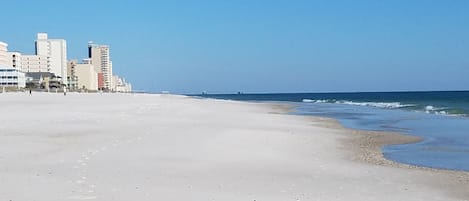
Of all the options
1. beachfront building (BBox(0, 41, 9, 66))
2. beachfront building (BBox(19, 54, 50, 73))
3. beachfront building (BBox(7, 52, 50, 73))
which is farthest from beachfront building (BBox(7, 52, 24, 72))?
beachfront building (BBox(19, 54, 50, 73))

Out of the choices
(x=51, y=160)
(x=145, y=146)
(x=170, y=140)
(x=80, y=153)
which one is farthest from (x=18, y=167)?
(x=170, y=140)

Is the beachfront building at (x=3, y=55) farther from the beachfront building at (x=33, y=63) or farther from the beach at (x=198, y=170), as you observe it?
the beach at (x=198, y=170)

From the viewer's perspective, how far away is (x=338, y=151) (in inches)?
545

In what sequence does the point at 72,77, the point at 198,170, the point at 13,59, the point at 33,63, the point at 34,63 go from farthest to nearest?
the point at 72,77 → the point at 33,63 → the point at 34,63 → the point at 13,59 → the point at 198,170

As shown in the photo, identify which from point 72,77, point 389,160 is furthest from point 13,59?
point 389,160

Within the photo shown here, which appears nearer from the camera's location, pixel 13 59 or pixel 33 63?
pixel 13 59

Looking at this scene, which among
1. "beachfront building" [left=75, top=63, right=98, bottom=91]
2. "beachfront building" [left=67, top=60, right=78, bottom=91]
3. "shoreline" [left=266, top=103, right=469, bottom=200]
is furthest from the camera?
"beachfront building" [left=75, top=63, right=98, bottom=91]

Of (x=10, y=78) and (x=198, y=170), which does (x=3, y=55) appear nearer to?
(x=10, y=78)

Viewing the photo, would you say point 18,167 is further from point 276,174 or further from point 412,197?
point 412,197

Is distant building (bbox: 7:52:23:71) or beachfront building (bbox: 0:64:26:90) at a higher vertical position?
distant building (bbox: 7:52:23:71)

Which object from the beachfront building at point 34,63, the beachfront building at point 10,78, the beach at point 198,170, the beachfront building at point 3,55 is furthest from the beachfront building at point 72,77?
the beach at point 198,170

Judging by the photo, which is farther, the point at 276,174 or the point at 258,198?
the point at 276,174

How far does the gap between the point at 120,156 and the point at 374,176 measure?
4540 millimetres

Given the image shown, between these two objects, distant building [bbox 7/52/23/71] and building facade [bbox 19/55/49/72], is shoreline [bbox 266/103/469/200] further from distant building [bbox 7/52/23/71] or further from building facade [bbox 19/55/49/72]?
building facade [bbox 19/55/49/72]
